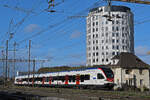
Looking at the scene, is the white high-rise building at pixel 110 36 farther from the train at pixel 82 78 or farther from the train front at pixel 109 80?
the train front at pixel 109 80

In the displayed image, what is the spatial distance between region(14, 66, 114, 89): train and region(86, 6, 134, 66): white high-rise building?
57.5 metres

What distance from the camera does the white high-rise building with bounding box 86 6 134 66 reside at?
111 m

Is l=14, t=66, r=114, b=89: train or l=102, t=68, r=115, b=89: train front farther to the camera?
l=14, t=66, r=114, b=89: train

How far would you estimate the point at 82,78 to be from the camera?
4128cm

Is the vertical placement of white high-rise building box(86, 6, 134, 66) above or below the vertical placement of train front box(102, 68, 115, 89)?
above

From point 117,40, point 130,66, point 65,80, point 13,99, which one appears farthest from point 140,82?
point 117,40

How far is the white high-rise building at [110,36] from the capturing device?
111 meters

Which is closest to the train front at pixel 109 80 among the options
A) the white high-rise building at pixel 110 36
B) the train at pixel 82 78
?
the train at pixel 82 78

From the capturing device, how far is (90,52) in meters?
117

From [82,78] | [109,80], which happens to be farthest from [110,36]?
[109,80]

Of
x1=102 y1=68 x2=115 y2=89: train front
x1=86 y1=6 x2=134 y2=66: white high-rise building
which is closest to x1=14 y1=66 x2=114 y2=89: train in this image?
x1=102 y1=68 x2=115 y2=89: train front

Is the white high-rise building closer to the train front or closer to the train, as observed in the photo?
the train

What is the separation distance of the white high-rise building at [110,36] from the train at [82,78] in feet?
189

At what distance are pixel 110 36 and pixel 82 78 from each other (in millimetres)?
72641
